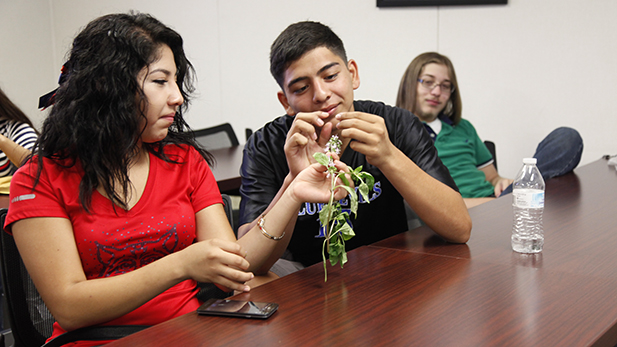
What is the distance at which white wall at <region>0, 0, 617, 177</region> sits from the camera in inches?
139

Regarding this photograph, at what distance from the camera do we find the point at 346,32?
4250 millimetres

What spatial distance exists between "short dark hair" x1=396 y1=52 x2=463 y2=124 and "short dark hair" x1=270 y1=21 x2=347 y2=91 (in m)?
1.55

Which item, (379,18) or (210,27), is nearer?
(379,18)

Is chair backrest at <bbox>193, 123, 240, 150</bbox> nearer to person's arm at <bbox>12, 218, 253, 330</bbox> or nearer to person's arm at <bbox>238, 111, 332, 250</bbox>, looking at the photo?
person's arm at <bbox>238, 111, 332, 250</bbox>

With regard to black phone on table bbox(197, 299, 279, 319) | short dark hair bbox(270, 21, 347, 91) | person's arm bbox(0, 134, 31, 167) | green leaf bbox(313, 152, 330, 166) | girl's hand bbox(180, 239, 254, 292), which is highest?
short dark hair bbox(270, 21, 347, 91)

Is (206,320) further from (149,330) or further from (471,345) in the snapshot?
(471,345)

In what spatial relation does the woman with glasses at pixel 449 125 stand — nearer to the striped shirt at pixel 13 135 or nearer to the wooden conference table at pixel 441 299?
the wooden conference table at pixel 441 299

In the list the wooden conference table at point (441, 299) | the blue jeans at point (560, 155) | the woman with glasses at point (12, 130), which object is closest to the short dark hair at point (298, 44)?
the wooden conference table at point (441, 299)

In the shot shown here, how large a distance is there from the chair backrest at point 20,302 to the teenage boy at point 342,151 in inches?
22.8

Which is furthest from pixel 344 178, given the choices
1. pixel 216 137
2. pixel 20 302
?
pixel 216 137

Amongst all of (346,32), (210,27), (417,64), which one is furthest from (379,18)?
(210,27)

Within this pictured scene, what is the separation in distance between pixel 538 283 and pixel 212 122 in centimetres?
432

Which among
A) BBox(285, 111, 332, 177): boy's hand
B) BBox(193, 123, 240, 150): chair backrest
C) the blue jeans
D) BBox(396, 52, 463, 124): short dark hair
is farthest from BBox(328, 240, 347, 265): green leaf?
BBox(193, 123, 240, 150): chair backrest

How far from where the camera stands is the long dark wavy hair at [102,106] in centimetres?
126
